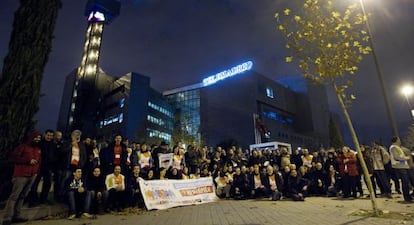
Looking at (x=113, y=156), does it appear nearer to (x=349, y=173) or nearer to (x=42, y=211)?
(x=42, y=211)

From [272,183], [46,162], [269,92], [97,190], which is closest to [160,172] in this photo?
[97,190]

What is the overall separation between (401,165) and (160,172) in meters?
8.88

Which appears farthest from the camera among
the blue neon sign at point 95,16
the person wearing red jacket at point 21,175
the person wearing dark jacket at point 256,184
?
the blue neon sign at point 95,16

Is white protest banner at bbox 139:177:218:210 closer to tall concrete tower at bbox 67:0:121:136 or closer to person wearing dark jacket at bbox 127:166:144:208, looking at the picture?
person wearing dark jacket at bbox 127:166:144:208

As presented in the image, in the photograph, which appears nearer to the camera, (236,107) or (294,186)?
(294,186)

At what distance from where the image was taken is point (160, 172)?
34.1ft

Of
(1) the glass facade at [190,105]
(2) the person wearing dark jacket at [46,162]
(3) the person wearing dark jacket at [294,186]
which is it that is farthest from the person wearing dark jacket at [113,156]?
(1) the glass facade at [190,105]

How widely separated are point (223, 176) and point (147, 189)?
16.0 ft

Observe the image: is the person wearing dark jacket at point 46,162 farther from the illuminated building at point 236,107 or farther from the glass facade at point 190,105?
the glass facade at point 190,105

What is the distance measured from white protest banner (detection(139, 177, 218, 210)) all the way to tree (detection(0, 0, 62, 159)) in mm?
4314

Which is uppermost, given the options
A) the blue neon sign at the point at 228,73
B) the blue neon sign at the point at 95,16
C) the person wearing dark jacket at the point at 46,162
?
the blue neon sign at the point at 95,16

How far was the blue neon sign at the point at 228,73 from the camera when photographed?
62000 mm

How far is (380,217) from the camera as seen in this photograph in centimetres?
615

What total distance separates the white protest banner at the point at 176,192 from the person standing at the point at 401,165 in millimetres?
7359
